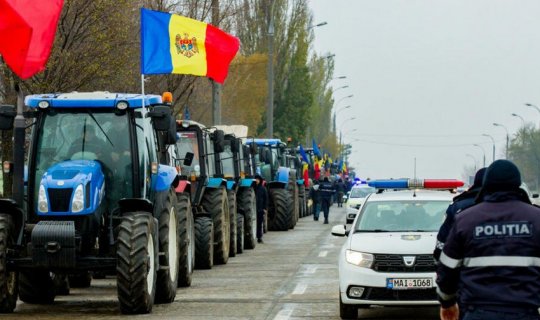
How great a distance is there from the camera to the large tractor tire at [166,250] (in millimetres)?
16953

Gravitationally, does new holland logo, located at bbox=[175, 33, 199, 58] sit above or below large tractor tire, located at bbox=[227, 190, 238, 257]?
above

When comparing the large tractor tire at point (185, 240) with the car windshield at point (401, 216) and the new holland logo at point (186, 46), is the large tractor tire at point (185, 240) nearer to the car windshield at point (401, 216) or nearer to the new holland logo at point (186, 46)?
the car windshield at point (401, 216)

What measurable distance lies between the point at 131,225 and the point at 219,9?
89.1 feet

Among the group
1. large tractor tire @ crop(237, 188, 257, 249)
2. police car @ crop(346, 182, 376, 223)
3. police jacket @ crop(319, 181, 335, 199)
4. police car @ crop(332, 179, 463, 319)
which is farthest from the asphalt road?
police jacket @ crop(319, 181, 335, 199)

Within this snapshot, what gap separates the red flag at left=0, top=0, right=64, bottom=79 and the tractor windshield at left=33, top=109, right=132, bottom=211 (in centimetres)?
100

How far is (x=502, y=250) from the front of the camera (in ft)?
24.4

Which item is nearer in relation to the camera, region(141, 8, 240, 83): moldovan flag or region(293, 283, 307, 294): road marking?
region(293, 283, 307, 294): road marking

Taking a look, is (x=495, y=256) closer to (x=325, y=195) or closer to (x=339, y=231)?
(x=339, y=231)

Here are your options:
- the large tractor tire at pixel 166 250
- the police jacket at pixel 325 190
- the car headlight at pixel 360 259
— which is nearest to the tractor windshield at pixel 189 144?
the large tractor tire at pixel 166 250

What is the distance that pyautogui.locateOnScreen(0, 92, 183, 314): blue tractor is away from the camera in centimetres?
1529

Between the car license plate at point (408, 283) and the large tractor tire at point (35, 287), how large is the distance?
462 cm

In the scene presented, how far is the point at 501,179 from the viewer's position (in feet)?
24.9

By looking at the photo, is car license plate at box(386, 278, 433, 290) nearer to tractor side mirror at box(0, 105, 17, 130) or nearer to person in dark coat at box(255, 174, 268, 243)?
tractor side mirror at box(0, 105, 17, 130)

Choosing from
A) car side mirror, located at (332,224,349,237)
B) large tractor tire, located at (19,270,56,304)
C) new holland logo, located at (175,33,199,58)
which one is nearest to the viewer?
car side mirror, located at (332,224,349,237)
